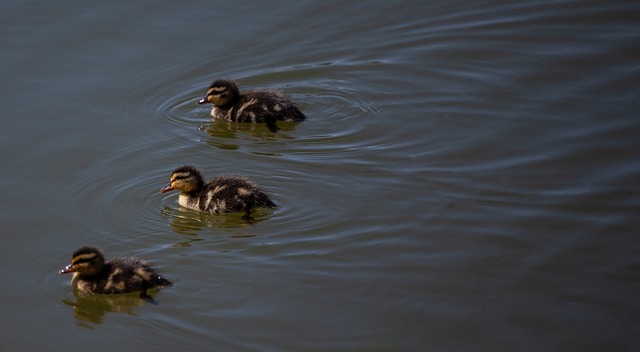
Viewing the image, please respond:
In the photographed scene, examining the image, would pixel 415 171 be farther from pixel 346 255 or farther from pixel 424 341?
pixel 424 341

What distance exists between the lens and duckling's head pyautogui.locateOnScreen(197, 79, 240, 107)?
7.86 m

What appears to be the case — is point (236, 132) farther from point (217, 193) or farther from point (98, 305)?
point (98, 305)

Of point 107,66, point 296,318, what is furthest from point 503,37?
point 296,318

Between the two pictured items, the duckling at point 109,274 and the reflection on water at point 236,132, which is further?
the reflection on water at point 236,132

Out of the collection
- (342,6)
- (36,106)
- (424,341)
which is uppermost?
(342,6)

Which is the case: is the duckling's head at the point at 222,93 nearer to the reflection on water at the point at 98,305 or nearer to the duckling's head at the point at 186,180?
the duckling's head at the point at 186,180

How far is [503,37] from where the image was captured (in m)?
8.91

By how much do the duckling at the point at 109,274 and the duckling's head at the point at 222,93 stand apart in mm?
2282

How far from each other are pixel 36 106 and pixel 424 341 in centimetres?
385

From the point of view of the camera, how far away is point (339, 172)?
692 cm

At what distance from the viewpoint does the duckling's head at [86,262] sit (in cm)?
571

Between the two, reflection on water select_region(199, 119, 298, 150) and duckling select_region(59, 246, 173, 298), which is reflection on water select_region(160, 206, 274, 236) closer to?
duckling select_region(59, 246, 173, 298)

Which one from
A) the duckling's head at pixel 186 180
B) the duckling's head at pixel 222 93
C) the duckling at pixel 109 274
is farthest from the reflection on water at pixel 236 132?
the duckling at pixel 109 274

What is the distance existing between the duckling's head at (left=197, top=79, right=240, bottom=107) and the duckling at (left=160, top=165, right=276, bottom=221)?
4.03ft
